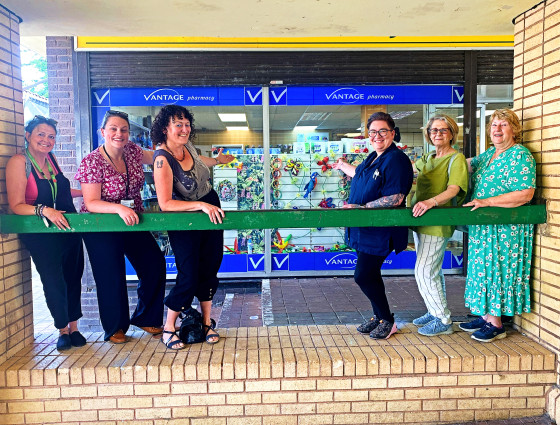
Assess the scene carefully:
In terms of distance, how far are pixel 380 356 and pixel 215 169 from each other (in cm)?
422

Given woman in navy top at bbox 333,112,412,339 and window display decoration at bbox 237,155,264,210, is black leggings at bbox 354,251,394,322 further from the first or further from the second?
window display decoration at bbox 237,155,264,210

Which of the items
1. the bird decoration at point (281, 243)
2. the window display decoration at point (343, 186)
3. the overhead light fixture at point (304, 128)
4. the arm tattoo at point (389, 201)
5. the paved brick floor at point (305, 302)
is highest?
the overhead light fixture at point (304, 128)

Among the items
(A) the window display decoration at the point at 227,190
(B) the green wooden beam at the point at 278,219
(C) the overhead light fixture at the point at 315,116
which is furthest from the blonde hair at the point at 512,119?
(A) the window display decoration at the point at 227,190

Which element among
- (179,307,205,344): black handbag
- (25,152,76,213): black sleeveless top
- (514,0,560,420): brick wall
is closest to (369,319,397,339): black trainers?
(514,0,560,420): brick wall

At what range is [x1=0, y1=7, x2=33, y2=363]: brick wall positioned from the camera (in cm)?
267

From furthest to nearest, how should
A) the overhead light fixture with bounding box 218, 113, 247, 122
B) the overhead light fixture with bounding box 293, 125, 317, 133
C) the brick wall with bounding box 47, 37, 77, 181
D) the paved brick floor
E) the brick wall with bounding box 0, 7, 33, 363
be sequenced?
1. the overhead light fixture with bounding box 293, 125, 317, 133
2. the overhead light fixture with bounding box 218, 113, 247, 122
3. the brick wall with bounding box 47, 37, 77, 181
4. the paved brick floor
5. the brick wall with bounding box 0, 7, 33, 363

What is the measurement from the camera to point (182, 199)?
2797 millimetres

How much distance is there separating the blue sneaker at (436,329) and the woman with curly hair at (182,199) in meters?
1.42

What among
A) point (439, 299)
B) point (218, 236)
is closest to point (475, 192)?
point (439, 299)

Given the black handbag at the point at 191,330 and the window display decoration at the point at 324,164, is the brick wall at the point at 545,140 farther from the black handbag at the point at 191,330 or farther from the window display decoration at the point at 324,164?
the window display decoration at the point at 324,164

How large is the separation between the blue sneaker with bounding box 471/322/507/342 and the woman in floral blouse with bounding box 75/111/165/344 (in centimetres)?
217

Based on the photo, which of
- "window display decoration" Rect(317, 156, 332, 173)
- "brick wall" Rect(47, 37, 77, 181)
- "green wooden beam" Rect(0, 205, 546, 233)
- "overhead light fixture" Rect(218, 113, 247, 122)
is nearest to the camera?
"green wooden beam" Rect(0, 205, 546, 233)

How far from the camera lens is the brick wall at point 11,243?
2.67 meters

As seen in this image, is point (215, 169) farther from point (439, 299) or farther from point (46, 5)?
point (439, 299)
